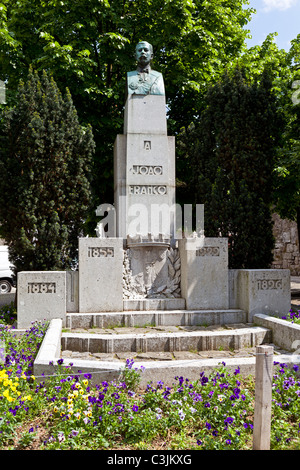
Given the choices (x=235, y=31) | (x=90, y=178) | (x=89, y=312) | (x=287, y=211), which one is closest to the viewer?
(x=89, y=312)

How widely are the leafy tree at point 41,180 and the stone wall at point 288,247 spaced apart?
63.7 feet

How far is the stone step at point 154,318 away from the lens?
7438 mm

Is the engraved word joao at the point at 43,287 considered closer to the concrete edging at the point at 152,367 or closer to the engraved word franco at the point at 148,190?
the concrete edging at the point at 152,367

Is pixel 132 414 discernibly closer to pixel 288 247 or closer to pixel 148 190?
pixel 148 190

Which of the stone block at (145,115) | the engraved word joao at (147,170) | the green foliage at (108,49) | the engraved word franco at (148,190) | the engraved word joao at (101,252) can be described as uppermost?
the green foliage at (108,49)

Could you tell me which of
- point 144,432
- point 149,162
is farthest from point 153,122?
point 144,432

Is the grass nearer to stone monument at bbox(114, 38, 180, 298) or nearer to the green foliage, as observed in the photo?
stone monument at bbox(114, 38, 180, 298)

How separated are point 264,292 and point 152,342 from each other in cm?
284

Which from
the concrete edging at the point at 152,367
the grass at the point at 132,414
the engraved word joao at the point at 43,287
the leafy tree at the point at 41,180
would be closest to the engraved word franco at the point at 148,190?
the leafy tree at the point at 41,180

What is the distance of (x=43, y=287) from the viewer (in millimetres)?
7371

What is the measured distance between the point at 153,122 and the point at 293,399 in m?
6.52

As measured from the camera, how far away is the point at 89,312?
775 centimetres

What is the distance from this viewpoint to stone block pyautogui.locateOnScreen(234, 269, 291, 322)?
7914 millimetres

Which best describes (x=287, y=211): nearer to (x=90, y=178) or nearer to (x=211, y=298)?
(x=211, y=298)
